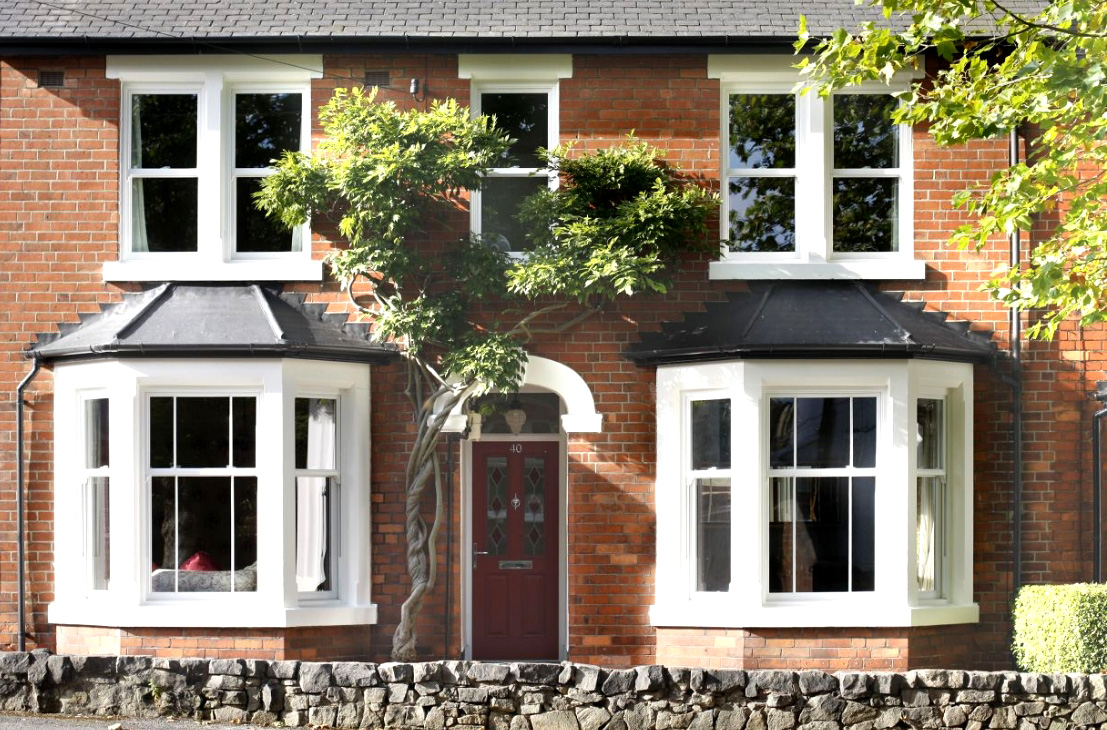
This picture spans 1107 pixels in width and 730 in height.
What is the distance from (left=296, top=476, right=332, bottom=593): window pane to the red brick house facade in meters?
0.03

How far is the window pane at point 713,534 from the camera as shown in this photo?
1179cm

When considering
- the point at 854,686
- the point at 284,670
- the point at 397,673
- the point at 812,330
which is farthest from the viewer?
the point at 812,330

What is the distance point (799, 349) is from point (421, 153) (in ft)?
11.4

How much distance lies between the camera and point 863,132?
12.4m

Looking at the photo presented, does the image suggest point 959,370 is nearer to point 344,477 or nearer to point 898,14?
point 898,14

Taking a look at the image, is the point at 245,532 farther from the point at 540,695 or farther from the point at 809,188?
the point at 809,188

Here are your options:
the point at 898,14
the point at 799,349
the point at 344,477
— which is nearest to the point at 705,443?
the point at 799,349

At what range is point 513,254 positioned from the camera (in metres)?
12.2

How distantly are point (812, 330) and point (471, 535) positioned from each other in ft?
12.0

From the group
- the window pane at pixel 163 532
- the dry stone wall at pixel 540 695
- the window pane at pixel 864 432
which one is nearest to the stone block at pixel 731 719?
the dry stone wall at pixel 540 695

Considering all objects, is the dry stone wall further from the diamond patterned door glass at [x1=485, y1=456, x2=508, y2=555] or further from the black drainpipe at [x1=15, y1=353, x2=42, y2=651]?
the diamond patterned door glass at [x1=485, y1=456, x2=508, y2=555]

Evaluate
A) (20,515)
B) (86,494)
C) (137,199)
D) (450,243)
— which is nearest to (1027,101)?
(450,243)

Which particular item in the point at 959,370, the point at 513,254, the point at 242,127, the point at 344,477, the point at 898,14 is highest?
the point at 898,14

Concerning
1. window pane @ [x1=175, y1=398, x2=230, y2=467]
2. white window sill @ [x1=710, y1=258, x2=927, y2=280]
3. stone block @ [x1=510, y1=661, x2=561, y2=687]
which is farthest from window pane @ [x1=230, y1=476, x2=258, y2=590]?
white window sill @ [x1=710, y1=258, x2=927, y2=280]
